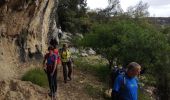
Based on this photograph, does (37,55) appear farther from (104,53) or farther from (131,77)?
(131,77)

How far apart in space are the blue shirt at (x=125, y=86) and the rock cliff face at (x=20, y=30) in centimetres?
753

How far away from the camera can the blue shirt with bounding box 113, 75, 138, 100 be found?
8875 millimetres

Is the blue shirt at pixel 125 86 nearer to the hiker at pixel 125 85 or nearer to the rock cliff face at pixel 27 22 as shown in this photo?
the hiker at pixel 125 85

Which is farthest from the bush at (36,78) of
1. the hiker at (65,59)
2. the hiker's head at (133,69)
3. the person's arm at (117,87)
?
the hiker's head at (133,69)

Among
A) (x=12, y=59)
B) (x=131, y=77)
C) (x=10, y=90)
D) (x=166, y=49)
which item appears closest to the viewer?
(x=131, y=77)

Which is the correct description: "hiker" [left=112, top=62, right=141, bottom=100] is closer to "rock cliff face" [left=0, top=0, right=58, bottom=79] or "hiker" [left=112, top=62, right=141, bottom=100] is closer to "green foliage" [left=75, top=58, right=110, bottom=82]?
"rock cliff face" [left=0, top=0, right=58, bottom=79]

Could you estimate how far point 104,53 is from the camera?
27.2 m

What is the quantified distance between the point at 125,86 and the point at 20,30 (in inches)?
399

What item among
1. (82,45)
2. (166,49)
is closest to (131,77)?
(166,49)

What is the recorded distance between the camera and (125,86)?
8898 millimetres

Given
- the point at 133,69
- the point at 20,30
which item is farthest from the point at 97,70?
the point at 133,69

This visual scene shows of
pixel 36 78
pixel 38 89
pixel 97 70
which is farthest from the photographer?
pixel 97 70

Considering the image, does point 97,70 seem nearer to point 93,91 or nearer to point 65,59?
point 93,91

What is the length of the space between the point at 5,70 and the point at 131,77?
28.1 feet
